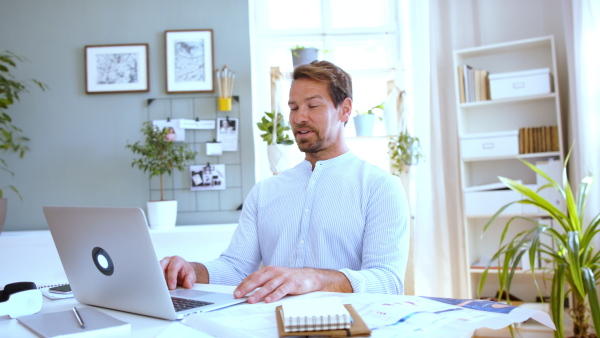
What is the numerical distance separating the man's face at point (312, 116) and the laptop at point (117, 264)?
739mm

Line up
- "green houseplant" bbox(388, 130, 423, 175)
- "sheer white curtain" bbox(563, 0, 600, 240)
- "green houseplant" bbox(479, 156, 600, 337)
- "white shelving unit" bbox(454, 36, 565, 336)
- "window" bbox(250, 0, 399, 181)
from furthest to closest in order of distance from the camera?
1. "window" bbox(250, 0, 399, 181)
2. "white shelving unit" bbox(454, 36, 565, 336)
3. "green houseplant" bbox(388, 130, 423, 175)
4. "sheer white curtain" bbox(563, 0, 600, 240)
5. "green houseplant" bbox(479, 156, 600, 337)

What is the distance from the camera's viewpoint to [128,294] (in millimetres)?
957

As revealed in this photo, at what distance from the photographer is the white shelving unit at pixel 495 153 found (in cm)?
317

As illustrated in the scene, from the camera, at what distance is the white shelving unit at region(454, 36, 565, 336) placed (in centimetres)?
317

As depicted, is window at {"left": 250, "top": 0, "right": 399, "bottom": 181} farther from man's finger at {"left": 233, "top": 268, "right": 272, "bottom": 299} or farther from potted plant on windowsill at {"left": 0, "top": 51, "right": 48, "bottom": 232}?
man's finger at {"left": 233, "top": 268, "right": 272, "bottom": 299}

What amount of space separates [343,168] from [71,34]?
7.44 feet

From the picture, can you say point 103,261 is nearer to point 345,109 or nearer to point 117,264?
point 117,264

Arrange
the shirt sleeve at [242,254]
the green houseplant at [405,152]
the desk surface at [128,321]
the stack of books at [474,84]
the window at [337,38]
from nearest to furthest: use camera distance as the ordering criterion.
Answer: the desk surface at [128,321] → the shirt sleeve at [242,254] → the green houseplant at [405,152] → the stack of books at [474,84] → the window at [337,38]

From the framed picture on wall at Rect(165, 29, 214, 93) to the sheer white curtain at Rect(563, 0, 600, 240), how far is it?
6.66 feet

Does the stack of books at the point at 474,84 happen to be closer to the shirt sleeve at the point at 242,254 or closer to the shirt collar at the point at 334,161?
the shirt collar at the point at 334,161

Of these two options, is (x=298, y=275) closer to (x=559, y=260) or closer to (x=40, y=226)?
(x=559, y=260)

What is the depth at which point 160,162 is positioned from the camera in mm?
2977

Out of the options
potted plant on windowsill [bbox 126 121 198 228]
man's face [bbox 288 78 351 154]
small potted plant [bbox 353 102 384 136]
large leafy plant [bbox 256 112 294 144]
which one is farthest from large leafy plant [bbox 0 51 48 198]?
man's face [bbox 288 78 351 154]

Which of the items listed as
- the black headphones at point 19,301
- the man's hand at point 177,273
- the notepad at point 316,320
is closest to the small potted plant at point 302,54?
the man's hand at point 177,273
